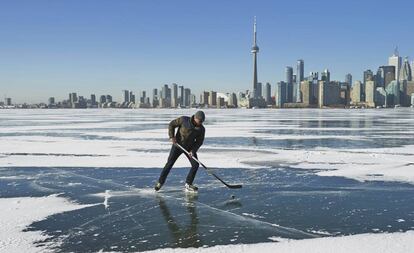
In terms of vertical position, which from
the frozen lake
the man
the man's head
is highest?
the man's head

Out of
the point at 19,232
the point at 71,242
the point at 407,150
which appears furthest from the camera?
the point at 407,150

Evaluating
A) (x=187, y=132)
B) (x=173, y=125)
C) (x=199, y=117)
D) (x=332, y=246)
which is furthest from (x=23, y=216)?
(x=332, y=246)

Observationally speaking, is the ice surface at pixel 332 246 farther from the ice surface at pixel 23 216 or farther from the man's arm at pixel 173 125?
the man's arm at pixel 173 125

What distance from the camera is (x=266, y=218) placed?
5766 millimetres

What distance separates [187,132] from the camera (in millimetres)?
7234

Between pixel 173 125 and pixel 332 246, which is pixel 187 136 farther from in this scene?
pixel 332 246

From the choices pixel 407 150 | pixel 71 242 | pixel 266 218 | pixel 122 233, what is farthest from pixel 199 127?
pixel 407 150

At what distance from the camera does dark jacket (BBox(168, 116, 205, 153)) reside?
723cm

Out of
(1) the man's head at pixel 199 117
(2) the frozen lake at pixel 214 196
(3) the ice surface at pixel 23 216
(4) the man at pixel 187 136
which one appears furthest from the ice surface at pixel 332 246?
(4) the man at pixel 187 136

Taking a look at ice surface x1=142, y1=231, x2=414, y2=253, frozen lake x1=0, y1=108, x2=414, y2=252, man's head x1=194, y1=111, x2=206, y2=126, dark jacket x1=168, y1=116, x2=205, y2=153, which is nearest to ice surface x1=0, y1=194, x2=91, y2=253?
frozen lake x1=0, y1=108, x2=414, y2=252

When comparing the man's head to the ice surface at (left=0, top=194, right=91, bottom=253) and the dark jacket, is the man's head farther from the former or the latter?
the ice surface at (left=0, top=194, right=91, bottom=253)

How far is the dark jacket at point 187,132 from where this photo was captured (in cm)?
723

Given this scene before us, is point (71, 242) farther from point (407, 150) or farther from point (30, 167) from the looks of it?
point (407, 150)

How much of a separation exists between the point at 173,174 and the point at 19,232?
440cm
